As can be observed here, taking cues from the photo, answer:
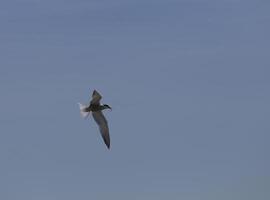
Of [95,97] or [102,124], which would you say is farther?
[102,124]

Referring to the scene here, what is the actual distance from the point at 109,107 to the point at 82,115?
228 inches

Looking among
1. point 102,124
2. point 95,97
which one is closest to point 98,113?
point 102,124

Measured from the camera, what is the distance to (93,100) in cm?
9762

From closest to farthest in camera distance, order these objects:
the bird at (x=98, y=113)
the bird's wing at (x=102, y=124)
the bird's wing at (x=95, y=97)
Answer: the bird's wing at (x=95, y=97)
the bird at (x=98, y=113)
the bird's wing at (x=102, y=124)

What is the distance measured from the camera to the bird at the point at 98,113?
97744 millimetres

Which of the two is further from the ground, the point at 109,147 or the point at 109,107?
the point at 109,107

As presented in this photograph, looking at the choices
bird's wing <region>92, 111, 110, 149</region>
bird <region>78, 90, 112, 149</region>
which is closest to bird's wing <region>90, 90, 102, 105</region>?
bird <region>78, 90, 112, 149</region>

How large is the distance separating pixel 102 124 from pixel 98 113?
1.47 m

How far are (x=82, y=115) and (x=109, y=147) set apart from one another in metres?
4.85

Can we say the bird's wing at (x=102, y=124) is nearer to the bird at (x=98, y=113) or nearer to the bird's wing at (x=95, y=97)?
the bird at (x=98, y=113)

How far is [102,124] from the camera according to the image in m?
102

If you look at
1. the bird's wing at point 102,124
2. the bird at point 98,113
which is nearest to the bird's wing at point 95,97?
the bird at point 98,113

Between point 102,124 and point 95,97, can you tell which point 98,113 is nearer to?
point 102,124

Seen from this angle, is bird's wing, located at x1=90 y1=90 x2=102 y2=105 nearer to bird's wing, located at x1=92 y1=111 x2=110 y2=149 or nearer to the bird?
the bird
